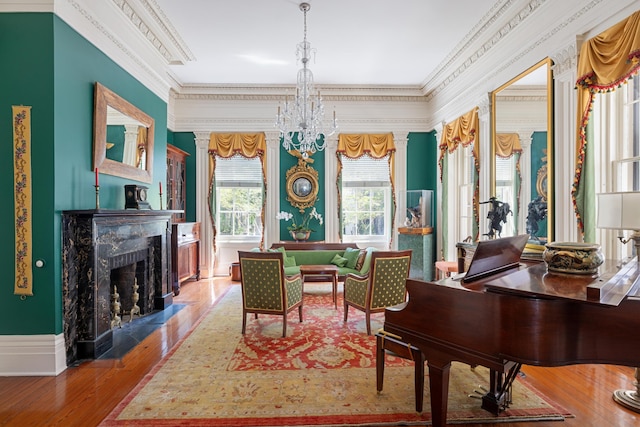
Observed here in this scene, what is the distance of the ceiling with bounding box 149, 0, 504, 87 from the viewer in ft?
13.6

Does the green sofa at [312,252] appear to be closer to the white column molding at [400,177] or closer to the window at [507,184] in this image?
the white column molding at [400,177]

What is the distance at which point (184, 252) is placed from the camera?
630 cm

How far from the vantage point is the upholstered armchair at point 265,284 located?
366 centimetres

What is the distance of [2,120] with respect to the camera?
2865 mm

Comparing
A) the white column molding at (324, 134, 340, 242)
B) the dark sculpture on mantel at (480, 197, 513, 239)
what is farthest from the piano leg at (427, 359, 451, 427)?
the white column molding at (324, 134, 340, 242)

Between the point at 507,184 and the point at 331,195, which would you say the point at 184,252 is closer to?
the point at 331,195

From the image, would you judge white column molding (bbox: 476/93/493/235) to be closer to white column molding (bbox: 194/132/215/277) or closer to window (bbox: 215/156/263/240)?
window (bbox: 215/156/263/240)

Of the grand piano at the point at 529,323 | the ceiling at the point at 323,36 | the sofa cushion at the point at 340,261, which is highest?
the ceiling at the point at 323,36

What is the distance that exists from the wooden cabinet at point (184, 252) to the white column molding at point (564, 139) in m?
5.44

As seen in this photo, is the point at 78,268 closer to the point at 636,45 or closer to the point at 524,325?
the point at 524,325

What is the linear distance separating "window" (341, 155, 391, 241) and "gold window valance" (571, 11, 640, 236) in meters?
4.30

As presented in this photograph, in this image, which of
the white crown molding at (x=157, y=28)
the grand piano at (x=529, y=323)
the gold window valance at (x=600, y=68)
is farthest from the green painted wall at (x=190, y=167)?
the gold window valance at (x=600, y=68)

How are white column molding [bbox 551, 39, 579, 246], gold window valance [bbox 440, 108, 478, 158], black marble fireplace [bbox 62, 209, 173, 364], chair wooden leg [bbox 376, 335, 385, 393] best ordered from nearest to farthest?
chair wooden leg [bbox 376, 335, 385, 393] → black marble fireplace [bbox 62, 209, 173, 364] → white column molding [bbox 551, 39, 579, 246] → gold window valance [bbox 440, 108, 478, 158]

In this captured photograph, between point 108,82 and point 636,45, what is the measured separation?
486cm
